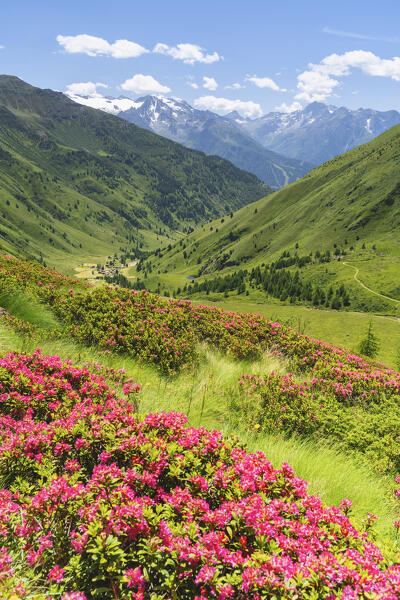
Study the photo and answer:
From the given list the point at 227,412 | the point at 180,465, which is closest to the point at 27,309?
the point at 227,412

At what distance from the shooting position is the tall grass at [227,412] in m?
6.36

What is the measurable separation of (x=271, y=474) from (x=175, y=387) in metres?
5.61

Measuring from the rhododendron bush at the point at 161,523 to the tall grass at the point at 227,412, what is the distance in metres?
1.63

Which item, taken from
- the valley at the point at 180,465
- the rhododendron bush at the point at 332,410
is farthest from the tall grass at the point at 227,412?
the rhododendron bush at the point at 332,410

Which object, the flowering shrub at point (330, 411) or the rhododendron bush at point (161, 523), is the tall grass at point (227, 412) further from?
the rhododendron bush at point (161, 523)

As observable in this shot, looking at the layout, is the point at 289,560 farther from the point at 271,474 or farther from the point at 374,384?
the point at 374,384

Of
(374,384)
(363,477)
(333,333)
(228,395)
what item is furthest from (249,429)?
(333,333)

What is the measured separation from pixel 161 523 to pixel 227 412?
18.4ft

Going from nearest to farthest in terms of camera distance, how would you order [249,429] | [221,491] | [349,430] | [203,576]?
1. [203,576]
2. [221,491]
3. [249,429]
4. [349,430]

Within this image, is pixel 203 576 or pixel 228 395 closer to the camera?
pixel 203 576

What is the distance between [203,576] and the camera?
3320mm

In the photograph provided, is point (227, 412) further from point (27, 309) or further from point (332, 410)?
point (27, 309)

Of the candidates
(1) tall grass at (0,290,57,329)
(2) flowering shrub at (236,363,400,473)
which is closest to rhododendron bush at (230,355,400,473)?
(2) flowering shrub at (236,363,400,473)

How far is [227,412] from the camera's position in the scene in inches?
366
